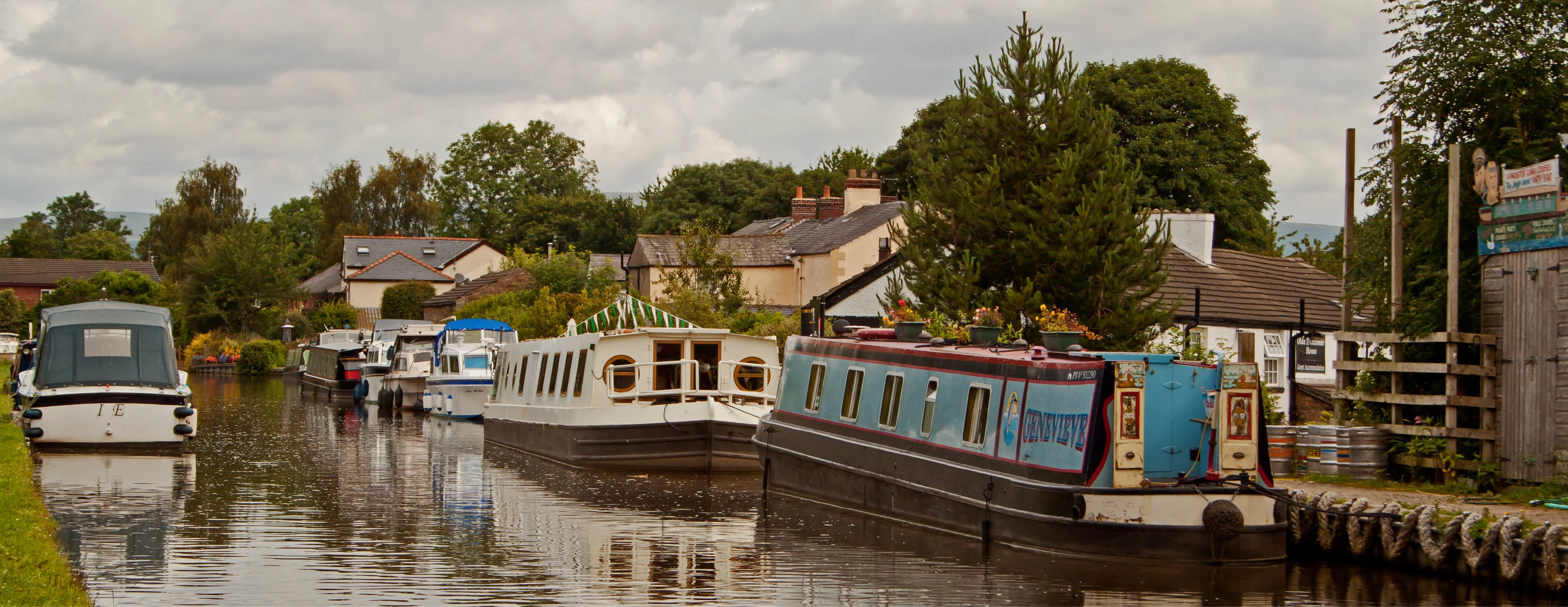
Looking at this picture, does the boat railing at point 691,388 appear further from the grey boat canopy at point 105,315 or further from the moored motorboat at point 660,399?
the grey boat canopy at point 105,315

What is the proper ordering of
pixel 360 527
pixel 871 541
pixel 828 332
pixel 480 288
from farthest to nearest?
pixel 480 288 < pixel 828 332 < pixel 360 527 < pixel 871 541

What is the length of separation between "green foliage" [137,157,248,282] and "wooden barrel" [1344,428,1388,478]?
92.3 m

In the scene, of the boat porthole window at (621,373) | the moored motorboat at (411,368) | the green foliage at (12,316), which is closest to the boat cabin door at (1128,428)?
the boat porthole window at (621,373)

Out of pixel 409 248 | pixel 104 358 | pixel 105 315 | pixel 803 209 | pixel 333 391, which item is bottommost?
pixel 333 391

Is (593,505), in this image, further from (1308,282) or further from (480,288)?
(480,288)

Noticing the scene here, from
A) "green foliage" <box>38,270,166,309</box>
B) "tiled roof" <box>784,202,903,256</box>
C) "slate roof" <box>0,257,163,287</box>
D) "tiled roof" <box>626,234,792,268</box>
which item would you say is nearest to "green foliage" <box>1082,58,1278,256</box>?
"tiled roof" <box>784,202,903,256</box>

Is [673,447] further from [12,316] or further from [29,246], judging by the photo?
[29,246]

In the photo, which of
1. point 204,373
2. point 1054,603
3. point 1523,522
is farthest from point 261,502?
point 204,373

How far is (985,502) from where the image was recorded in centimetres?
1510

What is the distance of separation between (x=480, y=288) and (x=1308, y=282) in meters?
43.7

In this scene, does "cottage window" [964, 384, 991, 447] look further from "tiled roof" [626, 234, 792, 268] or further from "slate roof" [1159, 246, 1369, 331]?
"tiled roof" [626, 234, 792, 268]

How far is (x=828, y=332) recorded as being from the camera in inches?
1512

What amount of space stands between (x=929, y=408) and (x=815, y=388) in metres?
3.41

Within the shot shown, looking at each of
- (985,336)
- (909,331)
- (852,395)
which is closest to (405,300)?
(852,395)
